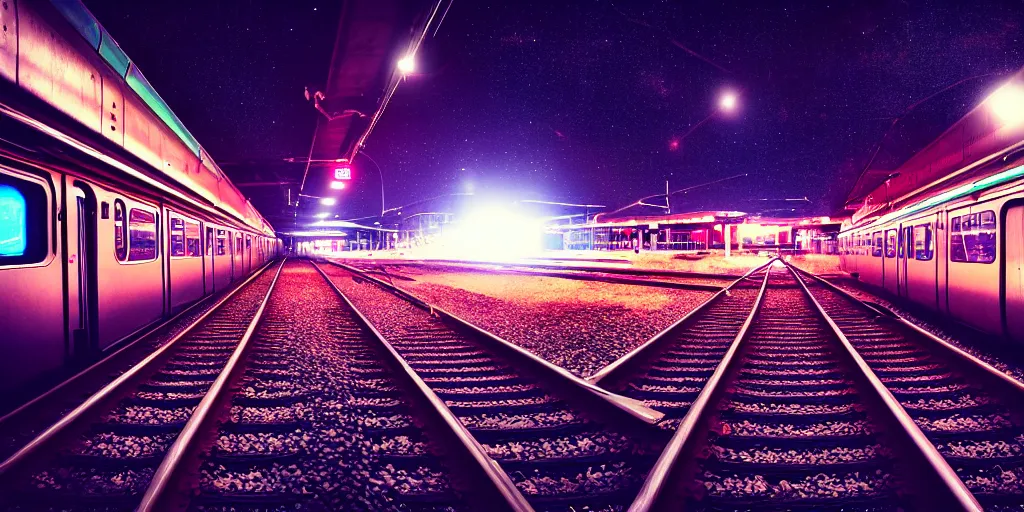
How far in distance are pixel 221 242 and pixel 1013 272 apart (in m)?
A: 17.9

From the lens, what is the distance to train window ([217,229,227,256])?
14.5 metres

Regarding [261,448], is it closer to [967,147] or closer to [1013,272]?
[1013,272]

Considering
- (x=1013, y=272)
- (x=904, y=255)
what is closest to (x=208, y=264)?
(x=1013, y=272)

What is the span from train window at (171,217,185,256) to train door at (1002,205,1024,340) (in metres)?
12.9

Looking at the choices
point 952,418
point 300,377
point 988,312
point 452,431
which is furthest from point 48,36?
point 988,312

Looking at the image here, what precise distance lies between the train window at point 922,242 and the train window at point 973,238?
1039 millimetres

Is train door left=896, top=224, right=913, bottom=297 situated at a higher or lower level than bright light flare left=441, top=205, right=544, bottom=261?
lower

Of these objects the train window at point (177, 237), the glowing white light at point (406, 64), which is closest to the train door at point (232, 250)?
the train window at point (177, 237)

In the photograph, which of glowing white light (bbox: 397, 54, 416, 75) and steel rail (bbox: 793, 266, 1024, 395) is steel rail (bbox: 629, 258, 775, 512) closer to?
steel rail (bbox: 793, 266, 1024, 395)

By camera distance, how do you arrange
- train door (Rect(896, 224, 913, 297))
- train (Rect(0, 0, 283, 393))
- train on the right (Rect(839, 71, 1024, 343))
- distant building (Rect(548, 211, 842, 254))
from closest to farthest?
train (Rect(0, 0, 283, 393)), train on the right (Rect(839, 71, 1024, 343)), train door (Rect(896, 224, 913, 297)), distant building (Rect(548, 211, 842, 254))

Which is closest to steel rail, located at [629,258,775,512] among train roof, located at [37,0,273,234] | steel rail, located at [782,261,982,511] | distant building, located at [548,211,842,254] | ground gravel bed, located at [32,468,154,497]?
steel rail, located at [782,261,982,511]

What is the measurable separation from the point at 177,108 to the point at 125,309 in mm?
5696

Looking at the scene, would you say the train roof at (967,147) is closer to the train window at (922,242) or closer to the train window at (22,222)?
the train window at (922,242)

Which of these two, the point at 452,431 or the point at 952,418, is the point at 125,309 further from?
the point at 952,418
